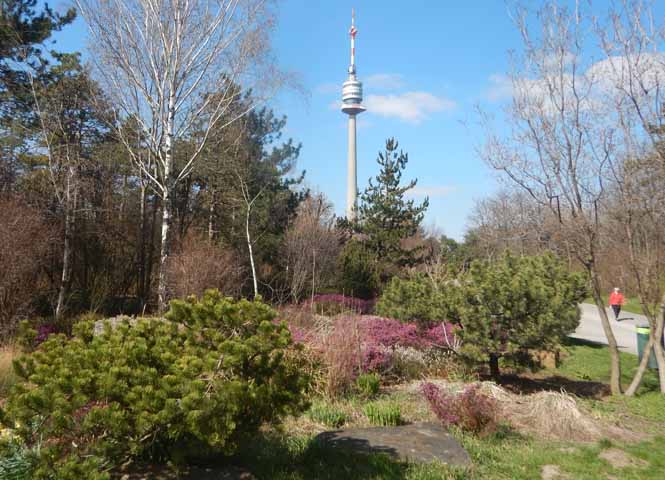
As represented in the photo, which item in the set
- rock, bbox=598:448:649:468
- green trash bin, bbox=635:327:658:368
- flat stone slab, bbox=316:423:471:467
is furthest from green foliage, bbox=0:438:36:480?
green trash bin, bbox=635:327:658:368

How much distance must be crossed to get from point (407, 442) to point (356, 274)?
53.7ft

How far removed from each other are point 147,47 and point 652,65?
10.6 metres

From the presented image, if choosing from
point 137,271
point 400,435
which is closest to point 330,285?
point 137,271

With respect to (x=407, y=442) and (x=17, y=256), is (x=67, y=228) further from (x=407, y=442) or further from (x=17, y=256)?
(x=407, y=442)

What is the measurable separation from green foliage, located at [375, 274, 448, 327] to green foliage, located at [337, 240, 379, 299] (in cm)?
1130

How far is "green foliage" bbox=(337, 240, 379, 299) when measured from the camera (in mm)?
20891

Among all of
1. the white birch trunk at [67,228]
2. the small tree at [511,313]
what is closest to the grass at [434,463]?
the small tree at [511,313]

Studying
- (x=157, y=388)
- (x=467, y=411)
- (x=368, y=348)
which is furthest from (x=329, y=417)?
(x=157, y=388)

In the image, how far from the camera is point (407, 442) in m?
4.63

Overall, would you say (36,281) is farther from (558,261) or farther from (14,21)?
(558,261)

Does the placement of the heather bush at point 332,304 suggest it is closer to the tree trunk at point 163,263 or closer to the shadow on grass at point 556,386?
the tree trunk at point 163,263

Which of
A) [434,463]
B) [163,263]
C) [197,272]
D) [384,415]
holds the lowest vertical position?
[434,463]

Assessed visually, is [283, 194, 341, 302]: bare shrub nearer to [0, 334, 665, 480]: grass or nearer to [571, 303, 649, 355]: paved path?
[571, 303, 649, 355]: paved path

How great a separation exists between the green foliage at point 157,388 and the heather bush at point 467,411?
2240 mm
